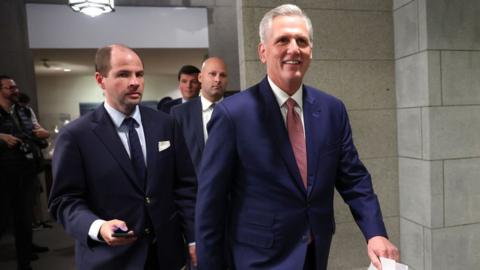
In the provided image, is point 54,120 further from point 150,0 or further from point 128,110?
point 128,110

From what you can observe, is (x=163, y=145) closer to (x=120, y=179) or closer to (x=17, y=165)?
(x=120, y=179)

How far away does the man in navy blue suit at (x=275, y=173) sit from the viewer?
138 cm

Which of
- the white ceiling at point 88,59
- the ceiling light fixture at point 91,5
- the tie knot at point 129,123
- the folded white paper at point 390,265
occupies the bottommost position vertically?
the folded white paper at point 390,265

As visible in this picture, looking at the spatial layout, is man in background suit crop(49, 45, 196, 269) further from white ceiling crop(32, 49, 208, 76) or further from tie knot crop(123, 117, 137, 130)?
white ceiling crop(32, 49, 208, 76)

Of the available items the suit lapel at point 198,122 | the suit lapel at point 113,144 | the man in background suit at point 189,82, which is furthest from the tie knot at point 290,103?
the man in background suit at point 189,82

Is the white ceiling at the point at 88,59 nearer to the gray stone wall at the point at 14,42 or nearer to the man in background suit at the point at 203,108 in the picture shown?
the gray stone wall at the point at 14,42

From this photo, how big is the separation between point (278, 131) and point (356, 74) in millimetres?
1913

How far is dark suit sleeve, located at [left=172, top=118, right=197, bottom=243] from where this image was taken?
176 centimetres

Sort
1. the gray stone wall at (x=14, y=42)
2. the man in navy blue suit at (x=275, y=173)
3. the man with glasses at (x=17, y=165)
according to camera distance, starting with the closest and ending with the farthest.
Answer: the man in navy blue suit at (x=275, y=173)
the man with glasses at (x=17, y=165)
the gray stone wall at (x=14, y=42)

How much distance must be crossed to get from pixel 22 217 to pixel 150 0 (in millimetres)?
3635

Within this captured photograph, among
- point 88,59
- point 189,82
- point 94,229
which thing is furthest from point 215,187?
point 88,59

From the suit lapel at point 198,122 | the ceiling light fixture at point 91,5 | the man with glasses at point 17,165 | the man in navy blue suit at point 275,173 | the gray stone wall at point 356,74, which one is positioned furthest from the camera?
the ceiling light fixture at point 91,5

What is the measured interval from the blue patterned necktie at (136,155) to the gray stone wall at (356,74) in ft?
4.63

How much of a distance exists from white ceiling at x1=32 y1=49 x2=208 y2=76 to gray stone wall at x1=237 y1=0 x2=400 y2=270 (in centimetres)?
342
